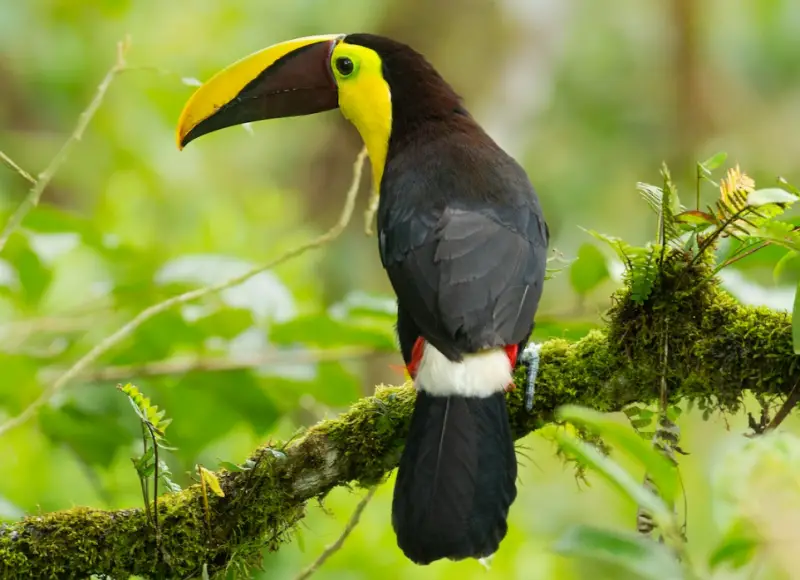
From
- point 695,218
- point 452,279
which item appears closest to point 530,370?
point 452,279

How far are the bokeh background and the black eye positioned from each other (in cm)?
56

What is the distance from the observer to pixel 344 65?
3162mm

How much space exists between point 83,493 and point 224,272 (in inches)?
50.4

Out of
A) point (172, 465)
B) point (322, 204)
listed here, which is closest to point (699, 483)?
point (322, 204)

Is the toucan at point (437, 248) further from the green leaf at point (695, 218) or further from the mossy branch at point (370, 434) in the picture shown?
the green leaf at point (695, 218)

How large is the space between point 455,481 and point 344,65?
5.26 ft

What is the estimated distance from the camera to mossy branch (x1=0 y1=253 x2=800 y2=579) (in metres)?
2.07

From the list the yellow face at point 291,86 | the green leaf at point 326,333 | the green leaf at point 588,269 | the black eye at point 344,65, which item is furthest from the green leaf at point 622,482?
the black eye at point 344,65

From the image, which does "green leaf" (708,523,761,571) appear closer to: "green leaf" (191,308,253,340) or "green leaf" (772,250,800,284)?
"green leaf" (772,250,800,284)

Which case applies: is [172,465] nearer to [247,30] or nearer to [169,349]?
[169,349]

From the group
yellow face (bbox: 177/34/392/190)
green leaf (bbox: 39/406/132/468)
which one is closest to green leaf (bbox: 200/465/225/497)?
green leaf (bbox: 39/406/132/468)

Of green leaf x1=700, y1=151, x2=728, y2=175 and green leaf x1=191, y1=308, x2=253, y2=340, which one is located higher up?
green leaf x1=700, y1=151, x2=728, y2=175

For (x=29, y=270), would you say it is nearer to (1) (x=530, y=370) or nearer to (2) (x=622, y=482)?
(1) (x=530, y=370)

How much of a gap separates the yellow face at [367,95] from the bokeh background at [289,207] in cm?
48
